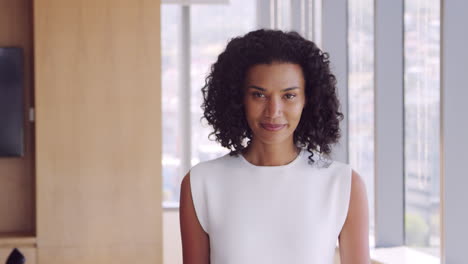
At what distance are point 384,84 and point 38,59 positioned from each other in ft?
7.24

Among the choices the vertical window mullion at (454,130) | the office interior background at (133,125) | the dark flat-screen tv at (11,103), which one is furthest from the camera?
the dark flat-screen tv at (11,103)

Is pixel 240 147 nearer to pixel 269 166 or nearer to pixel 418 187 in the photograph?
pixel 269 166

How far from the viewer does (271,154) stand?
1.50 m

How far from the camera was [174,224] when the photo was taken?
20.2ft

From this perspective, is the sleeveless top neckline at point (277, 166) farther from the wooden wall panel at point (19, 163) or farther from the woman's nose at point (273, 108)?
the wooden wall panel at point (19, 163)

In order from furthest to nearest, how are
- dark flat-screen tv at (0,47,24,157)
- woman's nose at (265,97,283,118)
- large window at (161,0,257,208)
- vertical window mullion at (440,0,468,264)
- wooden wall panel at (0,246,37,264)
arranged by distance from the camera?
large window at (161,0,257,208)
dark flat-screen tv at (0,47,24,157)
wooden wall panel at (0,246,37,264)
vertical window mullion at (440,0,468,264)
woman's nose at (265,97,283,118)

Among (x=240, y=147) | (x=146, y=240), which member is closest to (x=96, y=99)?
(x=146, y=240)

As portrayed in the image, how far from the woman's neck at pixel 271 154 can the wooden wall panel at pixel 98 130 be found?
3144 mm

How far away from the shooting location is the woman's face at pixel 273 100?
1.42m

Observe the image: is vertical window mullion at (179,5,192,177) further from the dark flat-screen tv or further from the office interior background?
the dark flat-screen tv

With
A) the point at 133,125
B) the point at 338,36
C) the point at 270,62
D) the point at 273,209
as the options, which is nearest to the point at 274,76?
the point at 270,62

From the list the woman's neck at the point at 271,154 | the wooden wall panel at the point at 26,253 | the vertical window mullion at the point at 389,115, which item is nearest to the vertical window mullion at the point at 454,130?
the vertical window mullion at the point at 389,115

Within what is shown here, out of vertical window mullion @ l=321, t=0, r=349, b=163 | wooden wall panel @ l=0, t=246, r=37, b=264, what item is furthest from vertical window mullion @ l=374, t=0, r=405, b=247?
wooden wall panel @ l=0, t=246, r=37, b=264

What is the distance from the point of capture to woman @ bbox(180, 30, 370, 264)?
145cm
